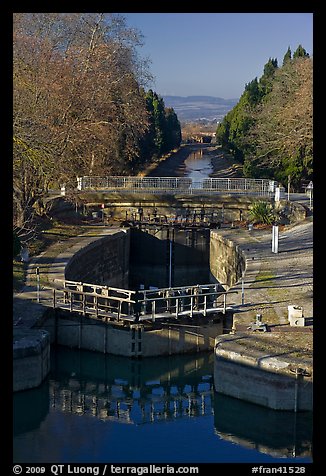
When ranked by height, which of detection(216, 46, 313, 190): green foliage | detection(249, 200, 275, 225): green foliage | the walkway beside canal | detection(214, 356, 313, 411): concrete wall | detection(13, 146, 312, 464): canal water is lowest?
detection(13, 146, 312, 464): canal water

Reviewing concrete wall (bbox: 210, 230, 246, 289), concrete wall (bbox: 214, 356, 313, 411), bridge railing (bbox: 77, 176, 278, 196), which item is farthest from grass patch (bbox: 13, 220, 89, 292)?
concrete wall (bbox: 214, 356, 313, 411)

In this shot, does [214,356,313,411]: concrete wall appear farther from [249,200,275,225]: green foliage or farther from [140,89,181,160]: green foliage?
[140,89,181,160]: green foliage

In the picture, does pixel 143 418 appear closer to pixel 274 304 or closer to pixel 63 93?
pixel 274 304

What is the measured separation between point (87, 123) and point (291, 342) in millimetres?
13345

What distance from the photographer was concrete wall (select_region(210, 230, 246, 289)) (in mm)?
21698

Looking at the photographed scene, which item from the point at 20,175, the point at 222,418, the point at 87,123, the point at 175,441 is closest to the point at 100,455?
the point at 175,441

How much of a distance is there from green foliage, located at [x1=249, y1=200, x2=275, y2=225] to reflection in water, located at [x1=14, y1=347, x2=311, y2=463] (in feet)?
37.3

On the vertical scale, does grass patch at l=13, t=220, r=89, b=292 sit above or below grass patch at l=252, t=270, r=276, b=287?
above

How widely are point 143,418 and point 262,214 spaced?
1449cm

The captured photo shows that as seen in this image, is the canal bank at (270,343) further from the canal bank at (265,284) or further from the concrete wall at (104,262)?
the concrete wall at (104,262)

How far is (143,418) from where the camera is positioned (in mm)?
12883

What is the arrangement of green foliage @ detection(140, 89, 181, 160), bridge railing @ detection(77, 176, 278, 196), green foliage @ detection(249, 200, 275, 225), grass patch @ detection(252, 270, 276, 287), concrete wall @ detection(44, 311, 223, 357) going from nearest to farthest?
concrete wall @ detection(44, 311, 223, 357)
grass patch @ detection(252, 270, 276, 287)
green foliage @ detection(249, 200, 275, 225)
bridge railing @ detection(77, 176, 278, 196)
green foliage @ detection(140, 89, 181, 160)

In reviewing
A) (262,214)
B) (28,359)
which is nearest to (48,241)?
(262,214)

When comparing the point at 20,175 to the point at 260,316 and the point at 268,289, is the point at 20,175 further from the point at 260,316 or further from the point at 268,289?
the point at 260,316
